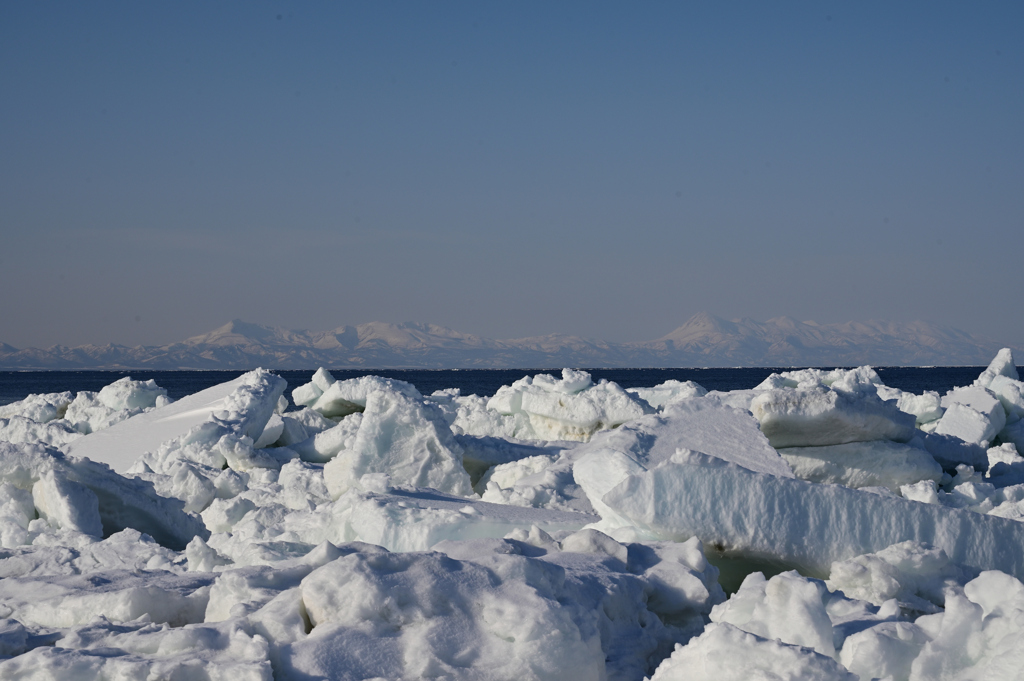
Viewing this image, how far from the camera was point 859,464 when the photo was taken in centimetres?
581

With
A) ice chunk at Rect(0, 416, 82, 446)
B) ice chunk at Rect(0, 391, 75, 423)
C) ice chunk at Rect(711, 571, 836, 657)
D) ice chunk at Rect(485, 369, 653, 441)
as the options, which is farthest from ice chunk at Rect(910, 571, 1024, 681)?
ice chunk at Rect(0, 391, 75, 423)

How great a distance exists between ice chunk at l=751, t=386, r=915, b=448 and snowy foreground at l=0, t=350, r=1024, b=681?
18 millimetres

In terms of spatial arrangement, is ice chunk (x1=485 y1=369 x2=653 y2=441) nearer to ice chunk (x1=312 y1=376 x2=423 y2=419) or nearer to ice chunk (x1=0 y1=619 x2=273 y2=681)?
ice chunk (x1=312 y1=376 x2=423 y2=419)

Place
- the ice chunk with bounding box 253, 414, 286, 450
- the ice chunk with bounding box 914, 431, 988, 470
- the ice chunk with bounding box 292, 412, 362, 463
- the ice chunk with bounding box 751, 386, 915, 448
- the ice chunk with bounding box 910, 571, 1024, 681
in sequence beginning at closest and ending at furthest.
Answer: the ice chunk with bounding box 910, 571, 1024, 681
the ice chunk with bounding box 751, 386, 915, 448
the ice chunk with bounding box 914, 431, 988, 470
the ice chunk with bounding box 292, 412, 362, 463
the ice chunk with bounding box 253, 414, 286, 450

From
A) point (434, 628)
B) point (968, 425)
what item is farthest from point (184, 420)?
point (968, 425)

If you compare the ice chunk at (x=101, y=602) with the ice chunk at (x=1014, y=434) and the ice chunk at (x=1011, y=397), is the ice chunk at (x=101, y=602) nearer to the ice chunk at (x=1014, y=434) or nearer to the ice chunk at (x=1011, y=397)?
the ice chunk at (x=1014, y=434)

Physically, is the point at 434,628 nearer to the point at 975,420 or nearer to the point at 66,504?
the point at 66,504

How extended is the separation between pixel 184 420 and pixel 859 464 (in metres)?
6.05

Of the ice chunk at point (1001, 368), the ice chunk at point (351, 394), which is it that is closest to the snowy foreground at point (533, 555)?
the ice chunk at point (351, 394)

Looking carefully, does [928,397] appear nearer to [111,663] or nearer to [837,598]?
[837,598]

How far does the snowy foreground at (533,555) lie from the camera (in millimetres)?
2473

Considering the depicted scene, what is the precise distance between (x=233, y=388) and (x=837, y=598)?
7.58m

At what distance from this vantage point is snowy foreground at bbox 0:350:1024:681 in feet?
8.11

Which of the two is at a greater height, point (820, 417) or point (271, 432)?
point (820, 417)
